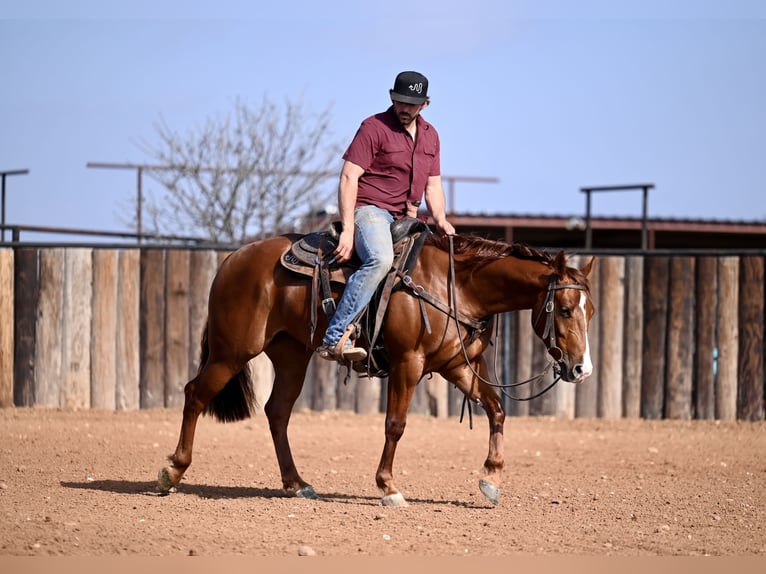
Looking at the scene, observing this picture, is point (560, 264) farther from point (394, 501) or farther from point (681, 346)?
point (681, 346)

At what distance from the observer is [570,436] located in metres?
12.2

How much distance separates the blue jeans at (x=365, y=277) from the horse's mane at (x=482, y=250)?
0.49 meters

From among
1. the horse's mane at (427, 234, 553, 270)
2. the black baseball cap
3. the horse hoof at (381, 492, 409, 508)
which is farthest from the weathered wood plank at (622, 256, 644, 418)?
the horse hoof at (381, 492, 409, 508)

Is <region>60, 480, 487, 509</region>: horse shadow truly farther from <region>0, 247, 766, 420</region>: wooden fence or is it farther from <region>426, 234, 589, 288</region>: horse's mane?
<region>0, 247, 766, 420</region>: wooden fence

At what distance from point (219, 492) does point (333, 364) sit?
509 centimetres

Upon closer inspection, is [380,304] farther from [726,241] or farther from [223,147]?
[726,241]

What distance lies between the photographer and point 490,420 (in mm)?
7758

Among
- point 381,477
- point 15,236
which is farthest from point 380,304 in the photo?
point 15,236

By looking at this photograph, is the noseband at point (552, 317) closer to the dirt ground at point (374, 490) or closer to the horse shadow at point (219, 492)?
the dirt ground at point (374, 490)

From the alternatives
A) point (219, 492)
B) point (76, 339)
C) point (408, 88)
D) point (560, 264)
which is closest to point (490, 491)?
point (560, 264)

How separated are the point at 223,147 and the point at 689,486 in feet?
43.5

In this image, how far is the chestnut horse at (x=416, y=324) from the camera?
7402mm

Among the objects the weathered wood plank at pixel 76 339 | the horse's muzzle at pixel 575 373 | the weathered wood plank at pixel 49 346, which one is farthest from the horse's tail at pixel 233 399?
the weathered wood plank at pixel 49 346

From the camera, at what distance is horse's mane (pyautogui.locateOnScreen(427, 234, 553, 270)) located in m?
7.69
